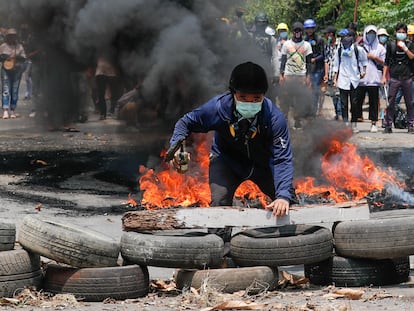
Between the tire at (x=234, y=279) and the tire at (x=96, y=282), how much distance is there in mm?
390

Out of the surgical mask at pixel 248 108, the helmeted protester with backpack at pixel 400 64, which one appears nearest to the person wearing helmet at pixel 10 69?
the helmeted protester with backpack at pixel 400 64

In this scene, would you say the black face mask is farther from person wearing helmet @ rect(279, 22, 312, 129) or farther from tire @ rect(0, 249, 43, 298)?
tire @ rect(0, 249, 43, 298)

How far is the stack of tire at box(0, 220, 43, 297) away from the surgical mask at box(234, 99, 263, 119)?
1.82 m

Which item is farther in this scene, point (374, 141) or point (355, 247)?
point (374, 141)

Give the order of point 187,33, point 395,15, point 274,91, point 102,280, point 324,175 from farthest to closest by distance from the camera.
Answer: point 395,15, point 274,91, point 187,33, point 324,175, point 102,280

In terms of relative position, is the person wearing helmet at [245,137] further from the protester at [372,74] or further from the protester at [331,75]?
the protester at [331,75]

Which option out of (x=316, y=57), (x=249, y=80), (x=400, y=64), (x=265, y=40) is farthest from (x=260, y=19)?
(x=249, y=80)

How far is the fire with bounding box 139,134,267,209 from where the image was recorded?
9727 mm

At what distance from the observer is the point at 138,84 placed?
45.5ft

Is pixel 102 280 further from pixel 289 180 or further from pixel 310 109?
pixel 310 109

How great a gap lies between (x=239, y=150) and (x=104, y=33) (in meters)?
7.71

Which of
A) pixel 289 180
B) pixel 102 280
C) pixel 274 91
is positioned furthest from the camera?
pixel 274 91

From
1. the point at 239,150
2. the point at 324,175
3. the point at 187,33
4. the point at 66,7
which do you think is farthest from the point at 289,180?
the point at 66,7

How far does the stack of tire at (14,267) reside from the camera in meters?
5.89
